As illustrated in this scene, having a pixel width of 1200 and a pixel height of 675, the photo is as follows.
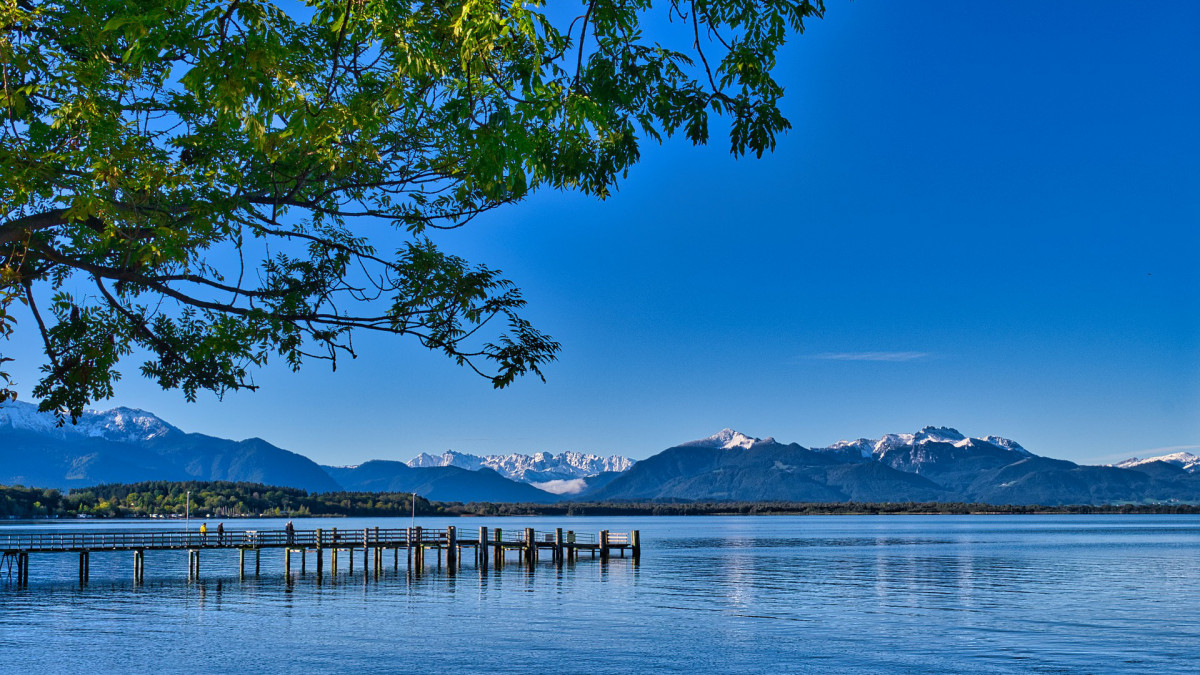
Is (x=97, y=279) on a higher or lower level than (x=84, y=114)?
lower

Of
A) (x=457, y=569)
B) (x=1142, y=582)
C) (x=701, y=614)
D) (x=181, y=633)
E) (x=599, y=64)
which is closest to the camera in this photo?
(x=599, y=64)

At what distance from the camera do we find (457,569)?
306ft

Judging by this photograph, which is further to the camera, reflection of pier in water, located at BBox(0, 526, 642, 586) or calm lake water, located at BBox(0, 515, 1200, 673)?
reflection of pier in water, located at BBox(0, 526, 642, 586)

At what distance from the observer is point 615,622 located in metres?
50.4

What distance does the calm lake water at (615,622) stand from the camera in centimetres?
3831

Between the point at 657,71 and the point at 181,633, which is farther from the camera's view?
the point at 181,633

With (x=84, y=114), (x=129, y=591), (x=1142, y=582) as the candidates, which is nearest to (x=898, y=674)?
(x=84, y=114)

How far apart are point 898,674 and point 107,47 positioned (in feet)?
101

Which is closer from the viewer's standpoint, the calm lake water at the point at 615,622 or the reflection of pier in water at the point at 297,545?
the calm lake water at the point at 615,622

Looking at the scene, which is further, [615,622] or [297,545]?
[297,545]

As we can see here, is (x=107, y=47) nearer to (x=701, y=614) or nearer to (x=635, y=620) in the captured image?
(x=635, y=620)

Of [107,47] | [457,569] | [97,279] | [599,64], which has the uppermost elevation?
[107,47]

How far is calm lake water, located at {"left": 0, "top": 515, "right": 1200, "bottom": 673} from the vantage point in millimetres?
38312

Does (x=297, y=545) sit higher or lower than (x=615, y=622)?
higher
